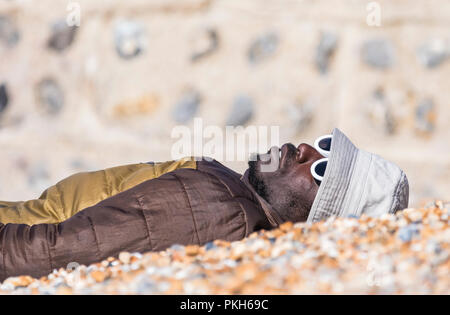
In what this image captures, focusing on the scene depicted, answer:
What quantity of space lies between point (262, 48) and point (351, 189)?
0.81m

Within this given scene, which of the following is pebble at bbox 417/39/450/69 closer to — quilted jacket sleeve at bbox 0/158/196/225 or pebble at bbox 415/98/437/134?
pebble at bbox 415/98/437/134

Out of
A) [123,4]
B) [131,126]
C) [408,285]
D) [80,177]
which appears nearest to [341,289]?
[408,285]

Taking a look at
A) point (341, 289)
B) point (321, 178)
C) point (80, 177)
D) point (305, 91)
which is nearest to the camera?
point (341, 289)

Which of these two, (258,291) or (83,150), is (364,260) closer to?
(258,291)

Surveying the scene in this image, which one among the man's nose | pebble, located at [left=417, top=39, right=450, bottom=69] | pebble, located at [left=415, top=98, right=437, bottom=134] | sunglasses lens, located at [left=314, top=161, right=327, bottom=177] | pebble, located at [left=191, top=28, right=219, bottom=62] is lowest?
sunglasses lens, located at [left=314, top=161, right=327, bottom=177]

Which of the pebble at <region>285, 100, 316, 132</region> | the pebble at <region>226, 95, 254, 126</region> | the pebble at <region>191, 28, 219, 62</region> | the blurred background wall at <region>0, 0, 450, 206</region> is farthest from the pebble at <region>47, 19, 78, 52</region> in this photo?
the pebble at <region>285, 100, 316, 132</region>

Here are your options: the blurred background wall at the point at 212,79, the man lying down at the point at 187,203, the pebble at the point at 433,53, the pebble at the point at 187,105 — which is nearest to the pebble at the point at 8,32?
the blurred background wall at the point at 212,79

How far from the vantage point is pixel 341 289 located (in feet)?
3.75

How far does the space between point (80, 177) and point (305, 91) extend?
0.91 metres

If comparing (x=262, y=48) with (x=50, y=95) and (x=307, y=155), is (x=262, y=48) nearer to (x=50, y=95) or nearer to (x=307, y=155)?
(x=307, y=155)

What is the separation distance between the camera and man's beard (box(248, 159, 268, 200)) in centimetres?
195

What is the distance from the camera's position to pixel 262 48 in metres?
2.48

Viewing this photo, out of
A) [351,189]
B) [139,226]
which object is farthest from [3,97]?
[351,189]

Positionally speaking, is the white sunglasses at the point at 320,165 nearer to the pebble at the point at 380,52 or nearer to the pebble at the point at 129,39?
the pebble at the point at 380,52
